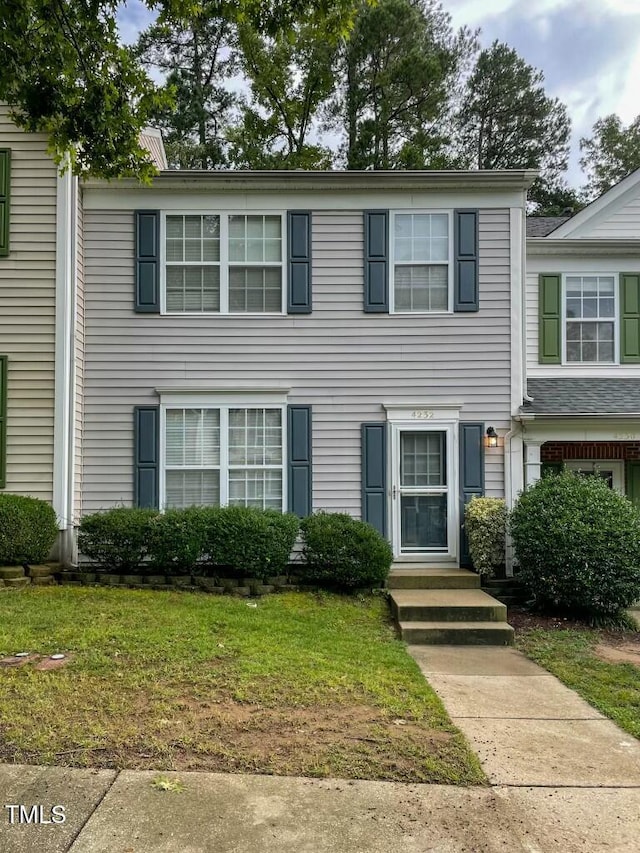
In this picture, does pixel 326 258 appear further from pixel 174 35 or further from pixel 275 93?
pixel 174 35

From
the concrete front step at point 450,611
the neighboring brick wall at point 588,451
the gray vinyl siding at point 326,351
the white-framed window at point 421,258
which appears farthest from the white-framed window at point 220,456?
the neighboring brick wall at point 588,451

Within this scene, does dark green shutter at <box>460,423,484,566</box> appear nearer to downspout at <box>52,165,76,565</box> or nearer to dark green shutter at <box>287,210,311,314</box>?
dark green shutter at <box>287,210,311,314</box>

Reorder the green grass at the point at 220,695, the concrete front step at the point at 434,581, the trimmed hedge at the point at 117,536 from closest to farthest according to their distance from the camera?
1. the green grass at the point at 220,695
2. the trimmed hedge at the point at 117,536
3. the concrete front step at the point at 434,581

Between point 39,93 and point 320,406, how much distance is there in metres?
4.76

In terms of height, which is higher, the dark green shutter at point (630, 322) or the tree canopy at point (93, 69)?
the tree canopy at point (93, 69)

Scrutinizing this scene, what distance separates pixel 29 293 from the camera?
327 inches

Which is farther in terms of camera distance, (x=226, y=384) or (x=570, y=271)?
(x=570, y=271)

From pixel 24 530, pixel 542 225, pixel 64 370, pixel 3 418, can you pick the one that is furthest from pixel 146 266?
pixel 542 225

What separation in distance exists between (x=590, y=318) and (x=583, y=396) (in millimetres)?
1733

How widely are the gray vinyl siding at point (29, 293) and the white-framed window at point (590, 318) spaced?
7.75 metres

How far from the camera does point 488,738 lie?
12.7ft

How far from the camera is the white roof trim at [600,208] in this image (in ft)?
34.4

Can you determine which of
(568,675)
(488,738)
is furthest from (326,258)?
(488,738)

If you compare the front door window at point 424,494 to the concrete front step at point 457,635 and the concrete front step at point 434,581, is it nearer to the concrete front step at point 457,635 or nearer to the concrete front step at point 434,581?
the concrete front step at point 434,581
